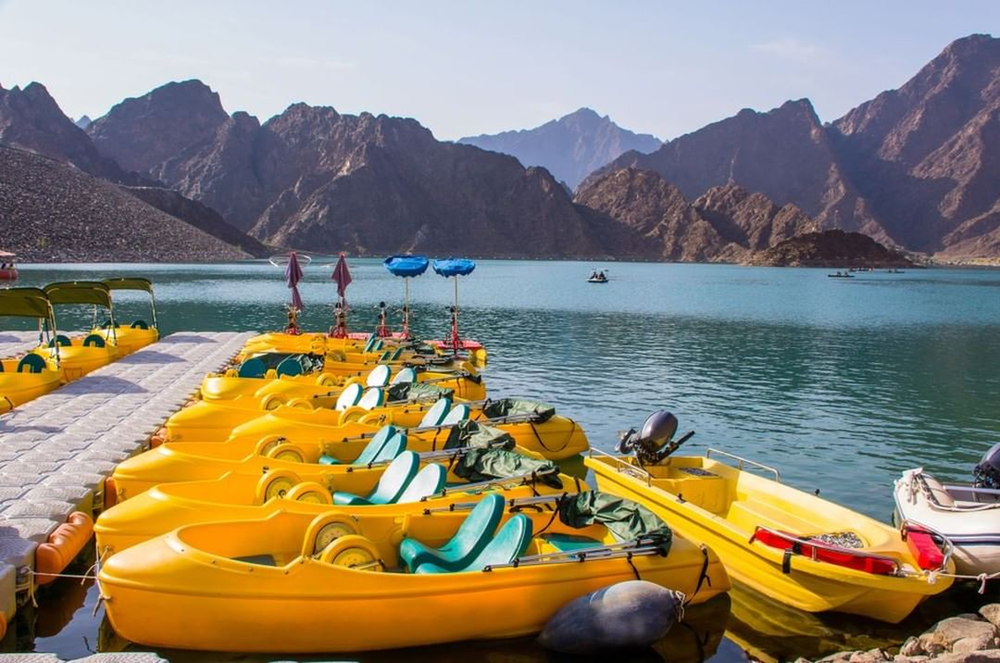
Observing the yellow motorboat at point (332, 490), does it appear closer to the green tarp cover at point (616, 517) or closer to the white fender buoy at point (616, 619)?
the green tarp cover at point (616, 517)

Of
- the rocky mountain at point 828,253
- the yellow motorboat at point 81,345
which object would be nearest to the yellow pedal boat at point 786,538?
the yellow motorboat at point 81,345

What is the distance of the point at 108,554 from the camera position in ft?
30.3

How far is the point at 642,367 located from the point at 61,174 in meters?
126

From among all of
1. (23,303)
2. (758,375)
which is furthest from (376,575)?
(758,375)

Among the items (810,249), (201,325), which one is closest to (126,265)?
(201,325)

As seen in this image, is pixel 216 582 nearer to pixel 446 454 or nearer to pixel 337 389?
pixel 446 454

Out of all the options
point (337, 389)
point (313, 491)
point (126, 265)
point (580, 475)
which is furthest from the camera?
point (126, 265)

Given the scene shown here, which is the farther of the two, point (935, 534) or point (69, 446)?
point (69, 446)

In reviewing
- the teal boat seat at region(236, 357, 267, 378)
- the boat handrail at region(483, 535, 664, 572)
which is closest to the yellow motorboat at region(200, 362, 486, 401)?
the teal boat seat at region(236, 357, 267, 378)

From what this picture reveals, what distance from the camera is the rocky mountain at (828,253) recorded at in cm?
18625

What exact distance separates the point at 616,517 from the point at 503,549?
1.55 metres

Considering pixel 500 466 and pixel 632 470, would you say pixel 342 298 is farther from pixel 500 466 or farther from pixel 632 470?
pixel 500 466

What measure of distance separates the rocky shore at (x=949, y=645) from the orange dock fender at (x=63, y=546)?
817 cm

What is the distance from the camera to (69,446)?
13531mm
